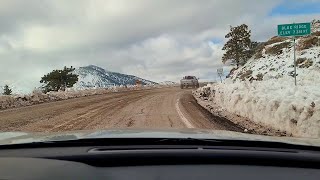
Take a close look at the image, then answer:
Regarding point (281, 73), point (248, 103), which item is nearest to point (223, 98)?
point (248, 103)

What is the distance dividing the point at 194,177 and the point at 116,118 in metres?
15.5

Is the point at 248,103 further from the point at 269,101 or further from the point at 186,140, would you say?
the point at 186,140

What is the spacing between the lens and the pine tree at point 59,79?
215 feet

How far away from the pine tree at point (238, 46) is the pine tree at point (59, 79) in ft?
69.3

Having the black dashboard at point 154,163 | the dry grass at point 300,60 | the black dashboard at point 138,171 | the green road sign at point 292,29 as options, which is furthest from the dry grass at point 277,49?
the black dashboard at point 138,171

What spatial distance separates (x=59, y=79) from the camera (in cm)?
6719

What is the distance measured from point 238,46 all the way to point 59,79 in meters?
24.8

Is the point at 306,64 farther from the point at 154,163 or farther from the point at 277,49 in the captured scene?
the point at 154,163

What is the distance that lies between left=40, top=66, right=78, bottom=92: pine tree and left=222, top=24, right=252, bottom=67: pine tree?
21.1 metres

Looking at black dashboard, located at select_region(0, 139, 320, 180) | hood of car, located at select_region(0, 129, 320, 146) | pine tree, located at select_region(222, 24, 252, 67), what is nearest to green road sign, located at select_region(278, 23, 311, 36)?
hood of car, located at select_region(0, 129, 320, 146)

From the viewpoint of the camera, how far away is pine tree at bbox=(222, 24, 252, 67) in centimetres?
6738

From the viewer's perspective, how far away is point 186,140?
2785 mm

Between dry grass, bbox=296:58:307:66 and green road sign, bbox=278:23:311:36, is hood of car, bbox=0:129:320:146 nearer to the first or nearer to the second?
green road sign, bbox=278:23:311:36

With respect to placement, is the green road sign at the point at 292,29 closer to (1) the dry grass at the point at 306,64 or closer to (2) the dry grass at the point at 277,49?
(1) the dry grass at the point at 306,64
